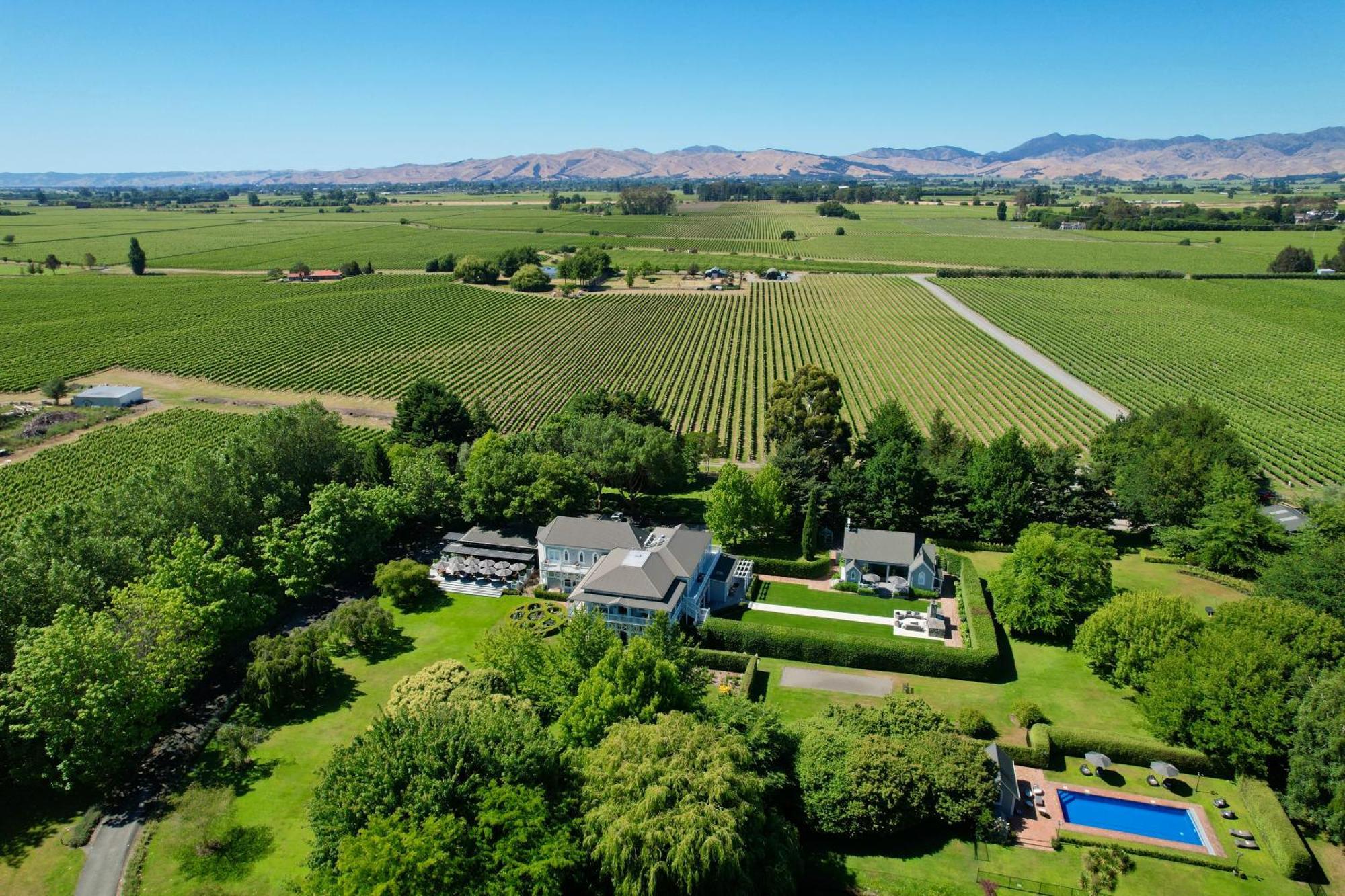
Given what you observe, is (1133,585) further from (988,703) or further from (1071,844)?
(1071,844)

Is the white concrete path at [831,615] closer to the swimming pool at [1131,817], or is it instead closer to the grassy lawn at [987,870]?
the swimming pool at [1131,817]

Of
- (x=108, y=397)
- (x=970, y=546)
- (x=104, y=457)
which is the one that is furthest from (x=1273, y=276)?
(x=108, y=397)

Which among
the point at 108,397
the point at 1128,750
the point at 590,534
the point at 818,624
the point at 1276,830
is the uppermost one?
the point at 108,397

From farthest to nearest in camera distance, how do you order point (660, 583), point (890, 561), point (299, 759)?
point (890, 561)
point (660, 583)
point (299, 759)

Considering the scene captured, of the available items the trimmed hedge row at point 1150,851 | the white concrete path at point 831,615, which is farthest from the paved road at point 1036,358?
the trimmed hedge row at point 1150,851

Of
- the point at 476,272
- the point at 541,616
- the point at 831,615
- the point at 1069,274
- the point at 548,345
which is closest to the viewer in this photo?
the point at 541,616

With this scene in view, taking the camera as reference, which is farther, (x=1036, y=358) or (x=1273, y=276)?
(x=1273, y=276)

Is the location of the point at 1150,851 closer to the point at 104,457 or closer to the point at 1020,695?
the point at 1020,695
